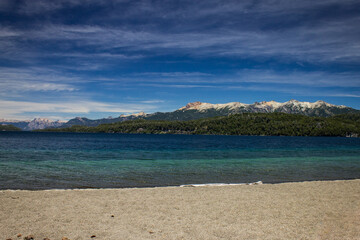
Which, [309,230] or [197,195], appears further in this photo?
[197,195]

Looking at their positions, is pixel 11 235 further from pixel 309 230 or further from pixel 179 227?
pixel 309 230

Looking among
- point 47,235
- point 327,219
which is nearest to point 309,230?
point 327,219

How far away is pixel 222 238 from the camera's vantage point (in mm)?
8352

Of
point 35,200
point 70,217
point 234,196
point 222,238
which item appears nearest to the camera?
point 222,238

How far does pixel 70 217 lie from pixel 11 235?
232 centimetres

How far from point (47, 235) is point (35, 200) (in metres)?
5.55

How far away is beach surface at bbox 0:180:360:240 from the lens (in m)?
8.80

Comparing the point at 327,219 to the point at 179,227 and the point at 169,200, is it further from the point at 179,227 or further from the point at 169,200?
the point at 169,200

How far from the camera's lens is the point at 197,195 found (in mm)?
14875

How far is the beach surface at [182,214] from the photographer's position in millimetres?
8797

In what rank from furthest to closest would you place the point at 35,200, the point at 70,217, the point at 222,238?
the point at 35,200 → the point at 70,217 → the point at 222,238

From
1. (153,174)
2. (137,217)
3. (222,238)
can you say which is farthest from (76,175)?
(222,238)

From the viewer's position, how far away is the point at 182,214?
1098 cm

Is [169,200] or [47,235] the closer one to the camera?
[47,235]
